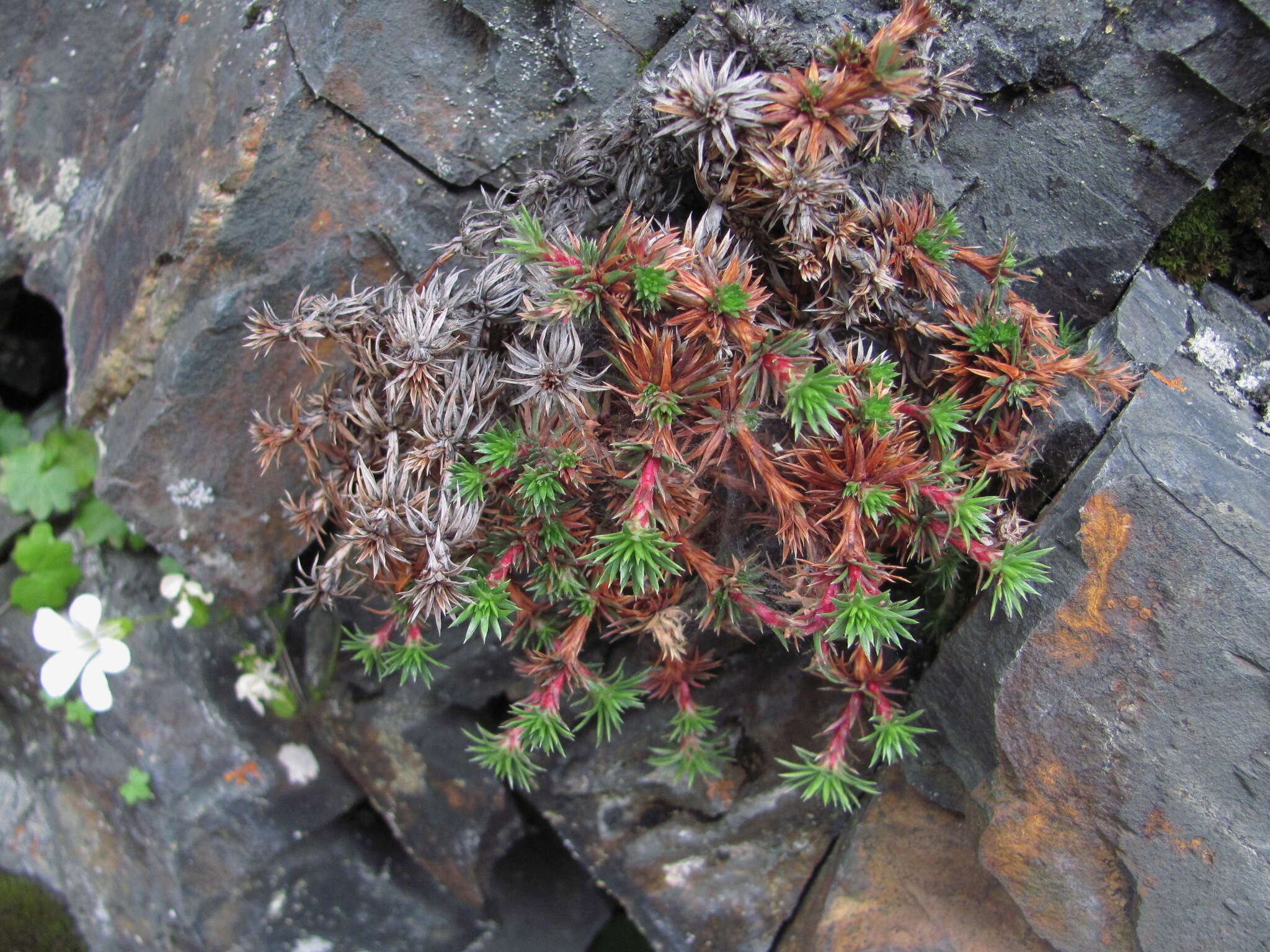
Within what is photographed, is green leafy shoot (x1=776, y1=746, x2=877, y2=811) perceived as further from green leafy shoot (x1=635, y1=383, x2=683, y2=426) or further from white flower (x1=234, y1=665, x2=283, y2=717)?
white flower (x1=234, y1=665, x2=283, y2=717)

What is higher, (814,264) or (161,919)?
(814,264)

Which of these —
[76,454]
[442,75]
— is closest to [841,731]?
[442,75]

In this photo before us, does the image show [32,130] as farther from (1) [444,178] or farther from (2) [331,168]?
(1) [444,178]

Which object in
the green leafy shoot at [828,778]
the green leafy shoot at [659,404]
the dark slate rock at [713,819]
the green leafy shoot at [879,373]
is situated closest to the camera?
the green leafy shoot at [659,404]

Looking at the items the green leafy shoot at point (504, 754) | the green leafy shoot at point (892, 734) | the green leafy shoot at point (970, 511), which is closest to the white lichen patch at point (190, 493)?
the green leafy shoot at point (504, 754)

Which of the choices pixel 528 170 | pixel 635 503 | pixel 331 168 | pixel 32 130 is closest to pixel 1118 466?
pixel 635 503

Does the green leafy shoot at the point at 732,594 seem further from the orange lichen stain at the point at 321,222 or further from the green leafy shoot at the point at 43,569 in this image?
the green leafy shoot at the point at 43,569
